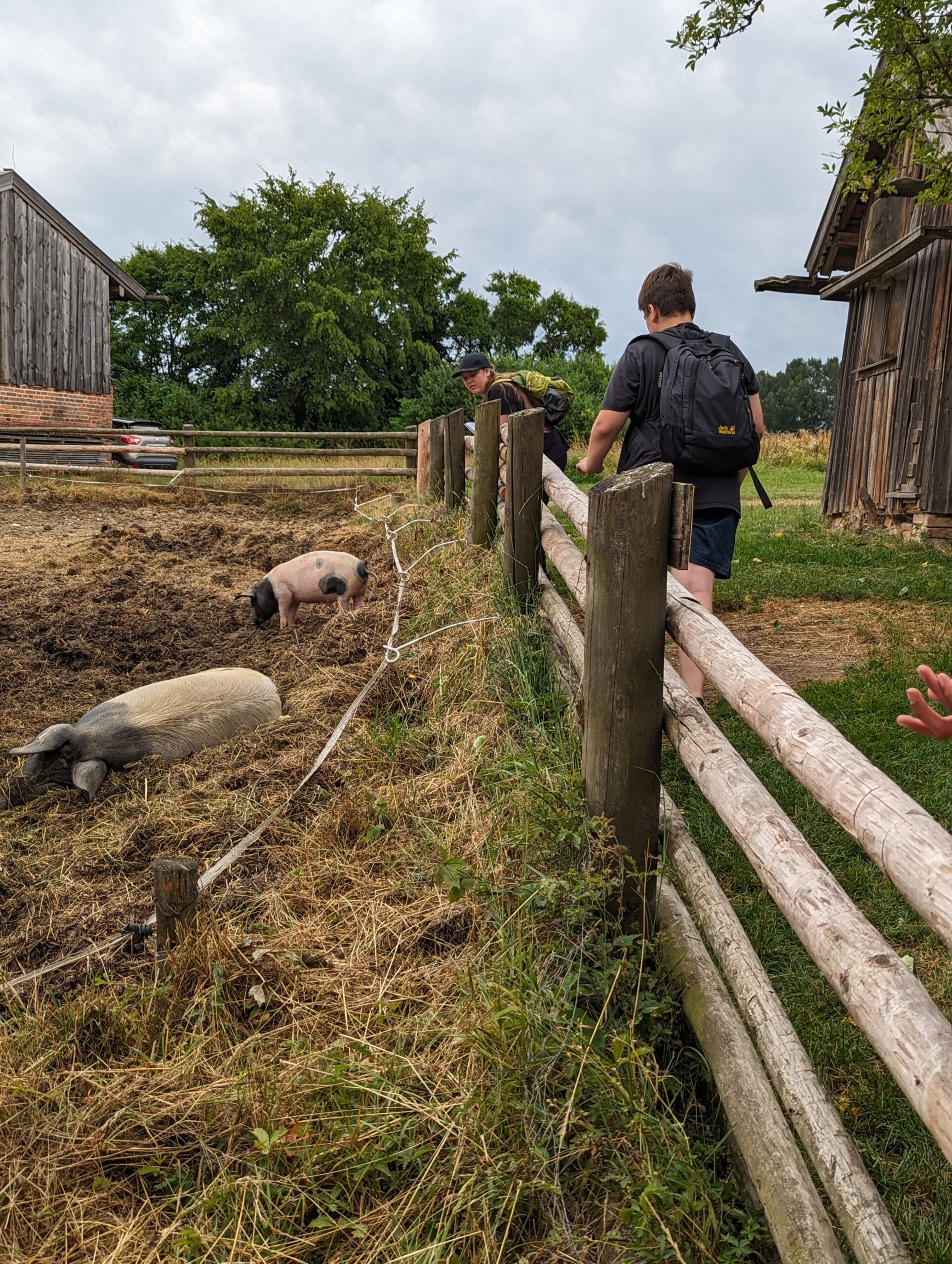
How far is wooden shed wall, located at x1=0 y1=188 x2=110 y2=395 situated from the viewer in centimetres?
1992

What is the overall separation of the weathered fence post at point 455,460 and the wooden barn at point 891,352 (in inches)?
188

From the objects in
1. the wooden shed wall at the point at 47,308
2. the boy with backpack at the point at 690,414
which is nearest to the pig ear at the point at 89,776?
the boy with backpack at the point at 690,414

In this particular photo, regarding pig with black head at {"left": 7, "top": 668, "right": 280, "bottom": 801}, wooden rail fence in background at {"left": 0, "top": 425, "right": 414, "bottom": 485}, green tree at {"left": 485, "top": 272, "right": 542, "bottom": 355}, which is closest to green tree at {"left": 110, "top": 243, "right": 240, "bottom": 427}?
green tree at {"left": 485, "top": 272, "right": 542, "bottom": 355}

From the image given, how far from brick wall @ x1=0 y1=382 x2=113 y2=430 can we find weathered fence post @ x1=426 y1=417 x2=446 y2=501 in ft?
39.7

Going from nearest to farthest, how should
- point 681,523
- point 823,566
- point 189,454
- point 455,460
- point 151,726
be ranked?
point 681,523 → point 151,726 → point 455,460 → point 823,566 → point 189,454

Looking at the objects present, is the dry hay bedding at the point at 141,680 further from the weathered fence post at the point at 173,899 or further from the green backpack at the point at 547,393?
the green backpack at the point at 547,393

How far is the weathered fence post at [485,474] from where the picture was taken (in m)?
5.70

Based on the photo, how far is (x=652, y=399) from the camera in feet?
13.2

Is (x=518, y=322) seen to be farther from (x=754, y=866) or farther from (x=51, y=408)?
(x=754, y=866)

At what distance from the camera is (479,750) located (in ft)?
11.7

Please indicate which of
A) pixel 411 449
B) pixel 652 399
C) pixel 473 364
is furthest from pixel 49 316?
pixel 652 399

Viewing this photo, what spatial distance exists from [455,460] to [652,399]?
14.4 feet

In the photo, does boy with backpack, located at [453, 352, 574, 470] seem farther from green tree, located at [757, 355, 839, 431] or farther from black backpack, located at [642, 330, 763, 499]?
green tree, located at [757, 355, 839, 431]

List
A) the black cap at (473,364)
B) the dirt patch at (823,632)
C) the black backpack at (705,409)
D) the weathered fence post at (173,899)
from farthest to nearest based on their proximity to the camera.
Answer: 1. the black cap at (473,364)
2. the dirt patch at (823,632)
3. the black backpack at (705,409)
4. the weathered fence post at (173,899)
